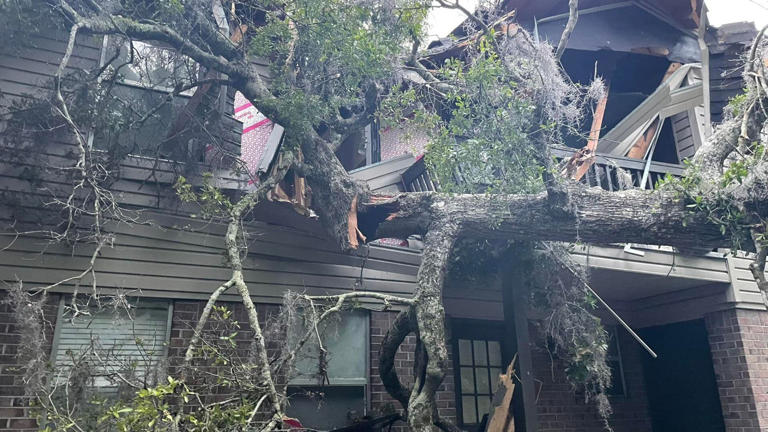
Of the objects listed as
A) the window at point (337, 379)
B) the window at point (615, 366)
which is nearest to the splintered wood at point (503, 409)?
the window at point (337, 379)

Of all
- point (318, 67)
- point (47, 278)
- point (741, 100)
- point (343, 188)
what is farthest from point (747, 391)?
point (47, 278)

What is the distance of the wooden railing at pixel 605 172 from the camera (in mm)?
8203

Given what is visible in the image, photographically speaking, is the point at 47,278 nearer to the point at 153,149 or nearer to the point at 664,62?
the point at 153,149

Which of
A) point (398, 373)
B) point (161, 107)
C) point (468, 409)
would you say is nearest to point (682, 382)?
point (468, 409)

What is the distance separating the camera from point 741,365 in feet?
28.3

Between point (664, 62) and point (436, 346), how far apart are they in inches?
350

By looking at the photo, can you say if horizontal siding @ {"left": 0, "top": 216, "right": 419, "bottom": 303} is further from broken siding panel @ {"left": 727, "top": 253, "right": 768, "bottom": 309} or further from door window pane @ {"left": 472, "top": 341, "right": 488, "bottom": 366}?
broken siding panel @ {"left": 727, "top": 253, "right": 768, "bottom": 309}

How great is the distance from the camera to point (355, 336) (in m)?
7.45

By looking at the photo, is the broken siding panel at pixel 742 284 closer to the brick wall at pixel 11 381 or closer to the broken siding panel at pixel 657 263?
the broken siding panel at pixel 657 263

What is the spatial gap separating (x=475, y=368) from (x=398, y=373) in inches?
70.5

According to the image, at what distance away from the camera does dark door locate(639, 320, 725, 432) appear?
9445 mm

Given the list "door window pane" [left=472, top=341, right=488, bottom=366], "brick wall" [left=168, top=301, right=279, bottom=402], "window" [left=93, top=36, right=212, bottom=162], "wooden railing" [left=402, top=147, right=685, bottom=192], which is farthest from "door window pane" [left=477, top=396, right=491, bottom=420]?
"window" [left=93, top=36, right=212, bottom=162]

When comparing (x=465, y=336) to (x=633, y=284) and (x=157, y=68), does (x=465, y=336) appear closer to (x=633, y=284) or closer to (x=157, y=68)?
(x=633, y=284)

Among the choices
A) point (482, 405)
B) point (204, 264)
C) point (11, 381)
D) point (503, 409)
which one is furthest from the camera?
point (482, 405)
